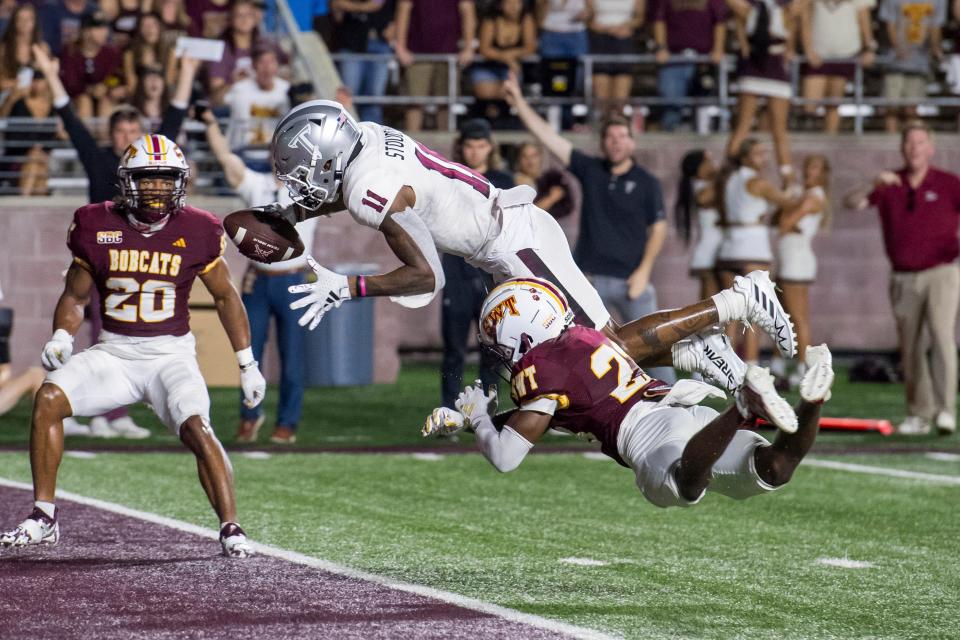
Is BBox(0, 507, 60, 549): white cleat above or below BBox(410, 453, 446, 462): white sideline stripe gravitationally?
above

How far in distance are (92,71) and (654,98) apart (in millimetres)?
5616

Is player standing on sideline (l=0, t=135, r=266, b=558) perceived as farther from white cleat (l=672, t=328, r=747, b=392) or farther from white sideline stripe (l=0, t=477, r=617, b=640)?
white cleat (l=672, t=328, r=747, b=392)

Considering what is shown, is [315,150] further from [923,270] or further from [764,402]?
[923,270]

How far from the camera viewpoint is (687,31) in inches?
643

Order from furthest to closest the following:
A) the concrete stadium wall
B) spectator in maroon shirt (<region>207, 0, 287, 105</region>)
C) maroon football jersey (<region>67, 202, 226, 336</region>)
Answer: the concrete stadium wall
spectator in maroon shirt (<region>207, 0, 287, 105</region>)
maroon football jersey (<region>67, 202, 226, 336</region>)

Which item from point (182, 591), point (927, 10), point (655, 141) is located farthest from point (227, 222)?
point (927, 10)

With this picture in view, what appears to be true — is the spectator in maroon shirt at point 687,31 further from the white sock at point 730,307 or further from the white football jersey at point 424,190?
the white football jersey at point 424,190

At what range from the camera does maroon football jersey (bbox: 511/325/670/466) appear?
19.7ft

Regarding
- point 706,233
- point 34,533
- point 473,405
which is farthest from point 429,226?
point 706,233

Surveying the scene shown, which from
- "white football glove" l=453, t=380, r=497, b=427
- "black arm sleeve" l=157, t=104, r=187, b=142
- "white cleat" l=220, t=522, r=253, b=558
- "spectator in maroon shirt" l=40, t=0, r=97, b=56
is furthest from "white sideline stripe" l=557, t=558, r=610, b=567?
"spectator in maroon shirt" l=40, t=0, r=97, b=56

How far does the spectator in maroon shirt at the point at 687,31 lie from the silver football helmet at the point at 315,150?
996 cm

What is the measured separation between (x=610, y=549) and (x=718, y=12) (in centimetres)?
1014

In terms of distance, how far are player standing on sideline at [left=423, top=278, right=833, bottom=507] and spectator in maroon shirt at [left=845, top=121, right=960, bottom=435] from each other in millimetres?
5704

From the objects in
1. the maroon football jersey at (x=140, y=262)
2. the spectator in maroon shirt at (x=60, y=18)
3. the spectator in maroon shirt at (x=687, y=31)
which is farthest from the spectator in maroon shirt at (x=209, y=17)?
the maroon football jersey at (x=140, y=262)
